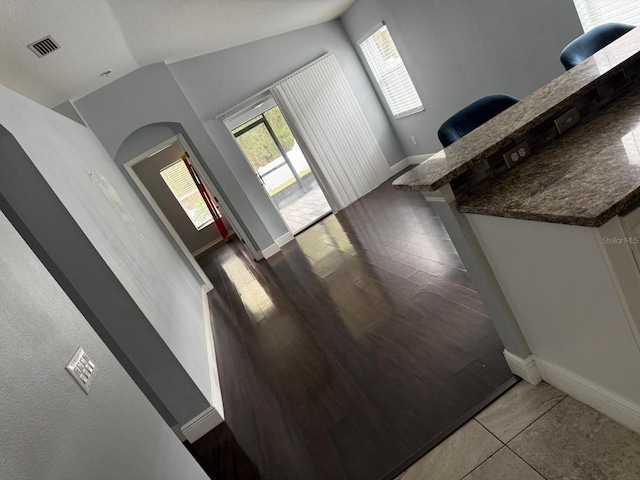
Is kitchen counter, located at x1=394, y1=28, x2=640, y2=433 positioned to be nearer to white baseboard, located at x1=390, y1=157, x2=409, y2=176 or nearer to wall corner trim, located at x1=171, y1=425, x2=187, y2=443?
wall corner trim, located at x1=171, y1=425, x2=187, y2=443

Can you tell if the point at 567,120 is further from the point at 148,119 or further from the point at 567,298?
the point at 148,119

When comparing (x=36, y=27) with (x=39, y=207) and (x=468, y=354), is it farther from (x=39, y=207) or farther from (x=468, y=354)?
(x=468, y=354)

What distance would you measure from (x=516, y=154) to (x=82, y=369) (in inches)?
70.6

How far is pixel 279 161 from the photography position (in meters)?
10.0

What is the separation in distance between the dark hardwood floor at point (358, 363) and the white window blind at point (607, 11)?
2.01 m

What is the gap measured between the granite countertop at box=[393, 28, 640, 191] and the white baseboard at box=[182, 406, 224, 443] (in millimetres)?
2055

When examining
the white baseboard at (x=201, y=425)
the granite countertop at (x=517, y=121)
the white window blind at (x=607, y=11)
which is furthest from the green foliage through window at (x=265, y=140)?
the granite countertop at (x=517, y=121)

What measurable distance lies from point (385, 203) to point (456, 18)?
2.36m

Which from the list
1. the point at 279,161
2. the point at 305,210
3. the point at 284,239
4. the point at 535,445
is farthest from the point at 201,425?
the point at 279,161

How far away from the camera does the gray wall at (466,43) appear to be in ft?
11.8

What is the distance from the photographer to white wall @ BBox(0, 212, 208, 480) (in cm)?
107

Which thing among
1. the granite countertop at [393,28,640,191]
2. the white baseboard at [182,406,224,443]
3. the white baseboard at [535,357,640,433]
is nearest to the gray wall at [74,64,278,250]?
the white baseboard at [182,406,224,443]

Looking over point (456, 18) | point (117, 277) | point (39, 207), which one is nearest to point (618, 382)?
point (117, 277)

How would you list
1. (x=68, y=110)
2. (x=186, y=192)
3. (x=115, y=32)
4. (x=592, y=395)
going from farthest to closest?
(x=186, y=192)
(x=68, y=110)
(x=115, y=32)
(x=592, y=395)
